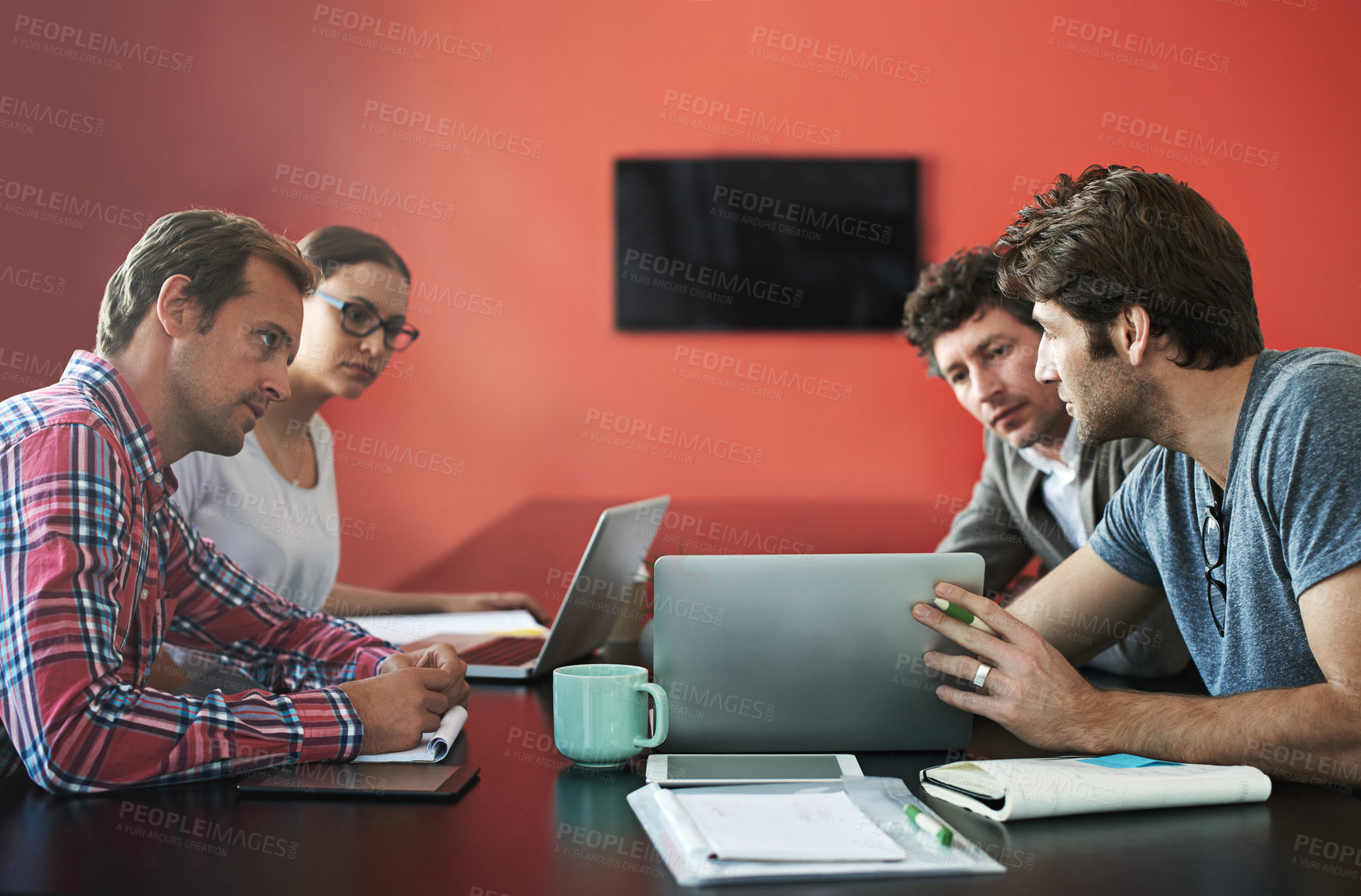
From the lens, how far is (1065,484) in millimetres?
2121

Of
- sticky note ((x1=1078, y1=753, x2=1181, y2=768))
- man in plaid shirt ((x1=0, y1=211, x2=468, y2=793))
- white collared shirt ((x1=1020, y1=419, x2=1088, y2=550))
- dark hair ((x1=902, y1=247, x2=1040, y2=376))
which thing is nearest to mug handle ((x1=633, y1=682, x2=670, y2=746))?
man in plaid shirt ((x1=0, y1=211, x2=468, y2=793))

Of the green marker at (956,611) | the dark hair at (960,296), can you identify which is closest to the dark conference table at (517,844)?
the green marker at (956,611)

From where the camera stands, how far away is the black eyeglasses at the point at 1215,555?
1337 mm

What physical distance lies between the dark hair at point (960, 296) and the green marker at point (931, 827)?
1606mm

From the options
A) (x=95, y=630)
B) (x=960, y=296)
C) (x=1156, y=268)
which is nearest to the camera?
(x=95, y=630)

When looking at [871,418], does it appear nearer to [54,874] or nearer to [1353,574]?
[1353,574]

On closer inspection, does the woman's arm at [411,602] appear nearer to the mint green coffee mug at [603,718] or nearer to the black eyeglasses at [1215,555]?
the mint green coffee mug at [603,718]

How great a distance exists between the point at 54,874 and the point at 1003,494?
2022 millimetres

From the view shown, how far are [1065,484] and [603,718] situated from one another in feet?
4.70

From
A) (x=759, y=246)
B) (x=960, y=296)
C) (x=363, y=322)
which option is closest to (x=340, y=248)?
(x=363, y=322)

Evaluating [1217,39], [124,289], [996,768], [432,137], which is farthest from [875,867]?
[1217,39]

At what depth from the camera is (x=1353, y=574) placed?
109cm

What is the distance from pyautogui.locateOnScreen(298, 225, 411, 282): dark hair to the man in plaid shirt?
0.82 m

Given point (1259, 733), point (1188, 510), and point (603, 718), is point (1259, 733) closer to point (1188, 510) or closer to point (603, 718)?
point (1188, 510)
